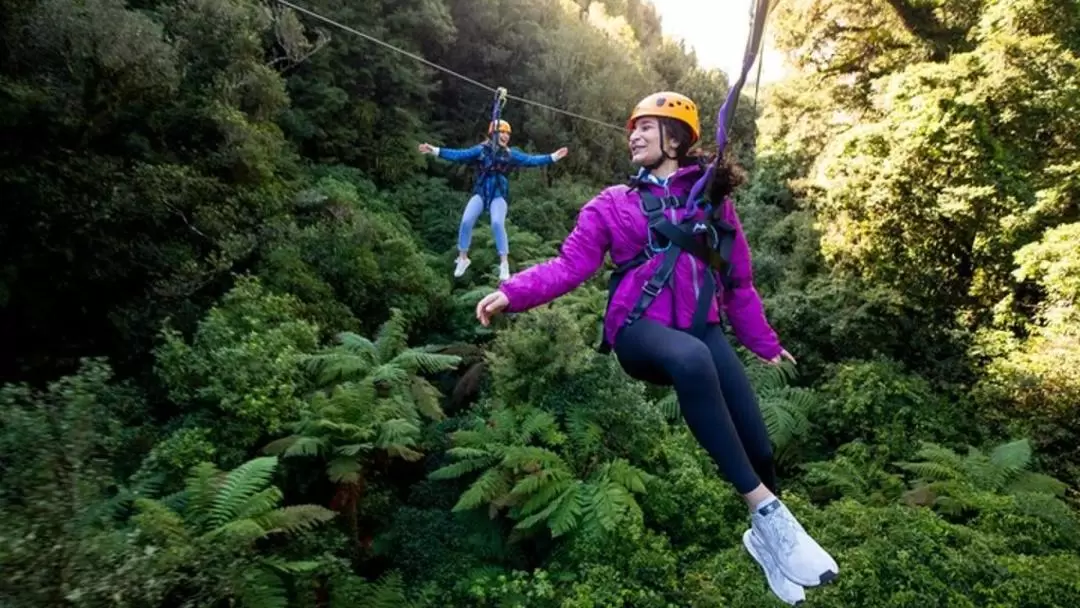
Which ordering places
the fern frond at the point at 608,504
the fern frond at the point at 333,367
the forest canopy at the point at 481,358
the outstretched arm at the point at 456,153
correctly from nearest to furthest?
the forest canopy at the point at 481,358 < the fern frond at the point at 608,504 < the fern frond at the point at 333,367 < the outstretched arm at the point at 456,153

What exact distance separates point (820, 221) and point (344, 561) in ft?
28.6

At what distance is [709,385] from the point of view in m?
2.77

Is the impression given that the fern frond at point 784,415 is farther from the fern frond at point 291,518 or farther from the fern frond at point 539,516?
the fern frond at point 291,518

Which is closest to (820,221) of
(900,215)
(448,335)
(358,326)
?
(900,215)

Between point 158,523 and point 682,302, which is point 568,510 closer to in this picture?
point 158,523

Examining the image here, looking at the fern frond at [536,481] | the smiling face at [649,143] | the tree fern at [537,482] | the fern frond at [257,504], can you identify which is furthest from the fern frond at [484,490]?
the smiling face at [649,143]

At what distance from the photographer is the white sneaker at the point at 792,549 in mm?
2801

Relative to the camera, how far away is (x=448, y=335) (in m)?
10.3

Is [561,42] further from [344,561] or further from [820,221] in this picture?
[344,561]

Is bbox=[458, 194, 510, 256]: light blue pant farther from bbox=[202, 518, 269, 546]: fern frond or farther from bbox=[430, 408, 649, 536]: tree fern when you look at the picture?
bbox=[202, 518, 269, 546]: fern frond

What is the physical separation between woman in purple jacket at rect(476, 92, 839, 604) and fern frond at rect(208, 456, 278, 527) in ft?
11.1

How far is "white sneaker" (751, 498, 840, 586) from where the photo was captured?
2801 millimetres

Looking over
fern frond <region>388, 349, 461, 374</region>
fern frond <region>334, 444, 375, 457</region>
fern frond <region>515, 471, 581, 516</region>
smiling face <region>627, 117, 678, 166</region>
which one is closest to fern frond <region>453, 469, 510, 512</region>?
fern frond <region>515, 471, 581, 516</region>

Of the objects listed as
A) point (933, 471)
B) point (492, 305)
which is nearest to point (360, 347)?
point (492, 305)
